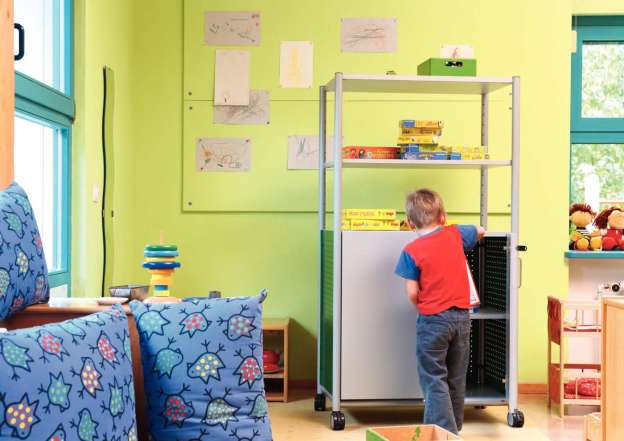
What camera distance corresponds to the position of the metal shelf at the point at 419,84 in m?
3.77

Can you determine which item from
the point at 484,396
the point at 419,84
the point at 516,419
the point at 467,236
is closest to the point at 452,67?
the point at 419,84

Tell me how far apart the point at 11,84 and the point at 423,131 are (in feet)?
6.55

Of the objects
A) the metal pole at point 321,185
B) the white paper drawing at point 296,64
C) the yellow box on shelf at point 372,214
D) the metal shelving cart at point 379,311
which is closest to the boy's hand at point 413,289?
the metal shelving cart at point 379,311

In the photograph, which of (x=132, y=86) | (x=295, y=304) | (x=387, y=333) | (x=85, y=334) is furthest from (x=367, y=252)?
(x=85, y=334)

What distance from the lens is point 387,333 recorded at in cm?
379

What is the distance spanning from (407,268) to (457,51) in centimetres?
164

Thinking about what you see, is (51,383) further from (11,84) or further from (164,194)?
(164,194)

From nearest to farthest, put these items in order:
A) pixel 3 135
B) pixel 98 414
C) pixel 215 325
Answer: pixel 98 414 → pixel 215 325 → pixel 3 135

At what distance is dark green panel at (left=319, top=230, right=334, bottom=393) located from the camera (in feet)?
12.8

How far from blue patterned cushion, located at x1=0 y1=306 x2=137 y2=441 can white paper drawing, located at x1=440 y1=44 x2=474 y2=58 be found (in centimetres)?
320

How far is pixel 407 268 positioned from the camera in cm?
342

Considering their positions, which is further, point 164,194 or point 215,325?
point 164,194

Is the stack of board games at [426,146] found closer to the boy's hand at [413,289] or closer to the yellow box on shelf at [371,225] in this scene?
the yellow box on shelf at [371,225]

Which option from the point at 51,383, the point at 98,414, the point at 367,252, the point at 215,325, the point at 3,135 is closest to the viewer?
the point at 51,383
